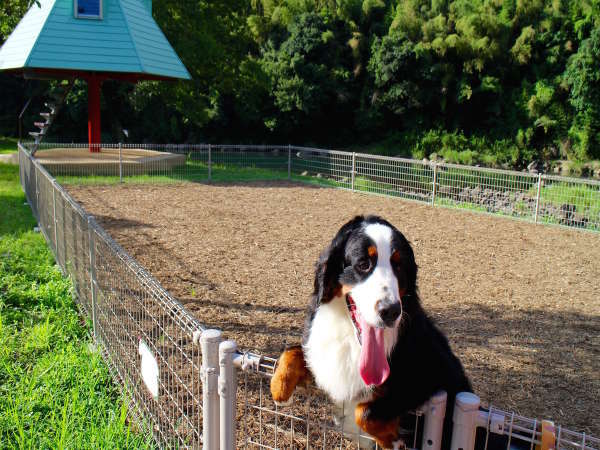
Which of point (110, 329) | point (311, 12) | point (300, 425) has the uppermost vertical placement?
point (311, 12)

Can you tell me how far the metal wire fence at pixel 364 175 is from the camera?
10.6 metres

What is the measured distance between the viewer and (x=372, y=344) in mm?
2047

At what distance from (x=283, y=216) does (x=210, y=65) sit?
14.3m

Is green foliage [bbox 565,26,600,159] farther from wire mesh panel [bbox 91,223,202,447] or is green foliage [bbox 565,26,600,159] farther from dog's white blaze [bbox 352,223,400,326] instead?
dog's white blaze [bbox 352,223,400,326]

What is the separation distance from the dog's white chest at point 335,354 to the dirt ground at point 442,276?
2.09 m

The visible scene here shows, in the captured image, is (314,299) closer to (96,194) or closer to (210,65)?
(96,194)

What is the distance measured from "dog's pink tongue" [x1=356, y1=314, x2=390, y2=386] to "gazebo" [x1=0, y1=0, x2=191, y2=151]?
15976 millimetres

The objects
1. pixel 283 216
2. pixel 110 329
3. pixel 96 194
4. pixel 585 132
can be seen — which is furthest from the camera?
pixel 585 132

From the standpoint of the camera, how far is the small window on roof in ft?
56.4

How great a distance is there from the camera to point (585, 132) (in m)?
26.5

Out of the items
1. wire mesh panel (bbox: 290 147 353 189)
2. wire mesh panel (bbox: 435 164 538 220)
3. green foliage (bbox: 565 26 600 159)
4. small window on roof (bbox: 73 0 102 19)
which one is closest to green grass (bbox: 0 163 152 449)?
wire mesh panel (bbox: 435 164 538 220)

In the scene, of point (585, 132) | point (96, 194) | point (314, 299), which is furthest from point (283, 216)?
point (585, 132)

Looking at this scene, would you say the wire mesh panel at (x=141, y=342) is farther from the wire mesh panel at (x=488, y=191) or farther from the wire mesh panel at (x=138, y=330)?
the wire mesh panel at (x=488, y=191)

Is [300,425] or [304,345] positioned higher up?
[304,345]
